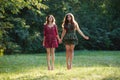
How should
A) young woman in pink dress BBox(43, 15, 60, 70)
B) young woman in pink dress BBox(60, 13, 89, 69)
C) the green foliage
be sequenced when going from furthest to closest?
the green foliage < young woman in pink dress BBox(43, 15, 60, 70) < young woman in pink dress BBox(60, 13, 89, 69)

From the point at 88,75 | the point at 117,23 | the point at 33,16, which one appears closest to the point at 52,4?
the point at 33,16

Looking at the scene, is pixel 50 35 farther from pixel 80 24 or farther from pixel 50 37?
pixel 80 24

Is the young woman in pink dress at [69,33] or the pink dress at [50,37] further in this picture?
the pink dress at [50,37]

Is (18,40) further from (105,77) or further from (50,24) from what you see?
(105,77)

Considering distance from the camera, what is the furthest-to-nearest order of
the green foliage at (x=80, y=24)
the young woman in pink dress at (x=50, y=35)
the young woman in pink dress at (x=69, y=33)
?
the green foliage at (x=80, y=24)
the young woman in pink dress at (x=50, y=35)
the young woman in pink dress at (x=69, y=33)

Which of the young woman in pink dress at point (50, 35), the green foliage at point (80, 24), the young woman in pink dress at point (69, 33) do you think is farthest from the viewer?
the green foliage at point (80, 24)

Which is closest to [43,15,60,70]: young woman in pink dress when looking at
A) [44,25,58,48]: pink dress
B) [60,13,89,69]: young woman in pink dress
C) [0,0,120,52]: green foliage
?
[44,25,58,48]: pink dress

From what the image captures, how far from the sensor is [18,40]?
36.8m

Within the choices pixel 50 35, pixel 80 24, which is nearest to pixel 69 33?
pixel 50 35

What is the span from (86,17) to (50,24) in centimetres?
2487

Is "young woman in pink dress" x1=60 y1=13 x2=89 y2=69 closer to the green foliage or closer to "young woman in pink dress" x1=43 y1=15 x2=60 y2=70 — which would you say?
"young woman in pink dress" x1=43 y1=15 x2=60 y2=70

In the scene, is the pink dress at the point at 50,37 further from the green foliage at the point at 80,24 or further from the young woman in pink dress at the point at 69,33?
the green foliage at the point at 80,24

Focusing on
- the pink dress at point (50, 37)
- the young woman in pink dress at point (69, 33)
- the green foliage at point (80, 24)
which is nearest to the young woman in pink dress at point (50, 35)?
the pink dress at point (50, 37)

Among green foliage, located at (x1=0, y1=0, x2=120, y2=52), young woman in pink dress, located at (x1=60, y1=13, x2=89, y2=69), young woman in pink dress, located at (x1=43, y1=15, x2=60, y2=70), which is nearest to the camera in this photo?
young woman in pink dress, located at (x1=60, y1=13, x2=89, y2=69)
